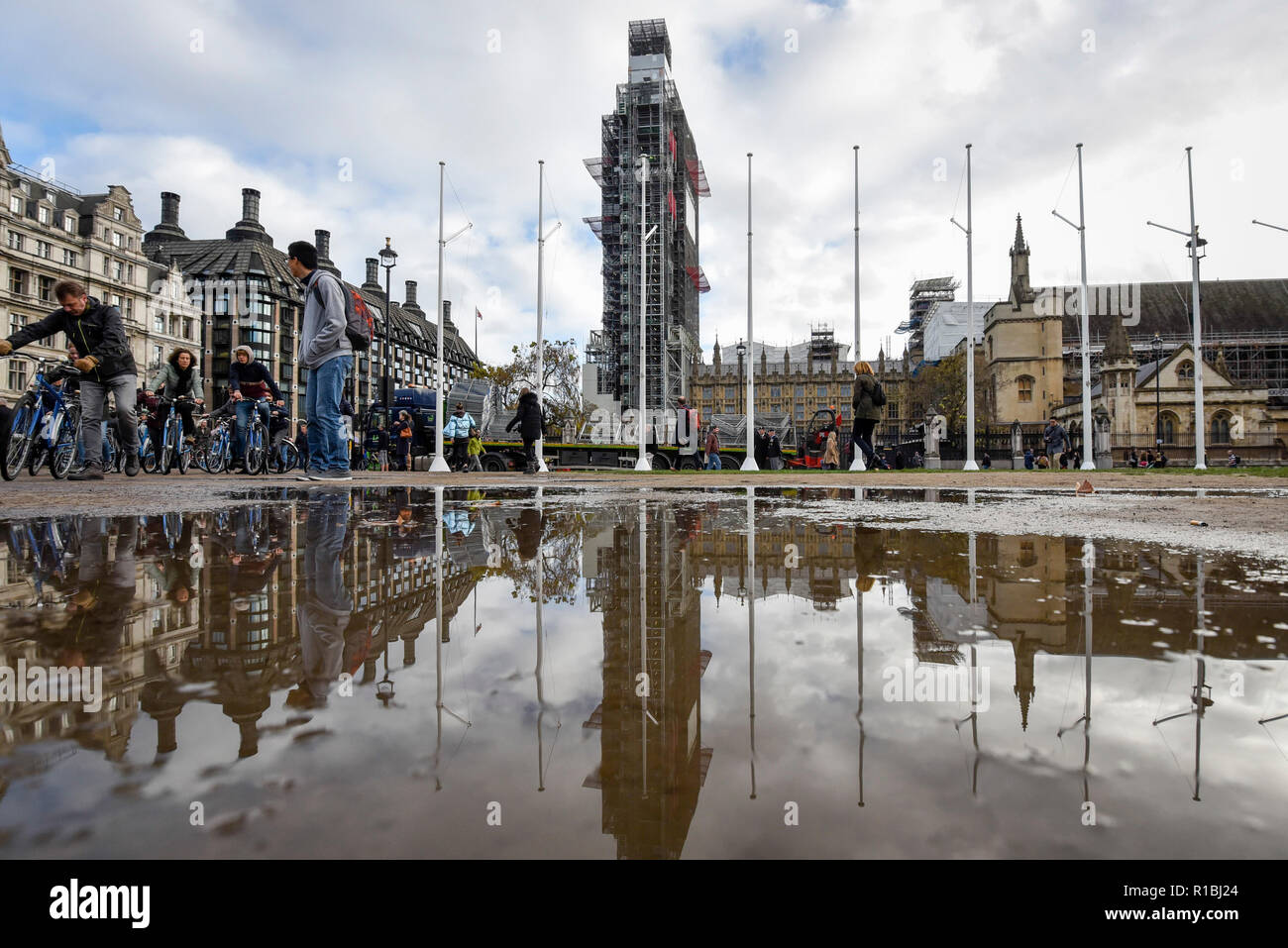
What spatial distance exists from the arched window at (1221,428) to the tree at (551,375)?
4692 cm

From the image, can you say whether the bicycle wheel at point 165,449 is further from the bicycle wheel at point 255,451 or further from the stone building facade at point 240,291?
the stone building facade at point 240,291

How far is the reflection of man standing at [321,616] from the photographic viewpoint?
1270 millimetres

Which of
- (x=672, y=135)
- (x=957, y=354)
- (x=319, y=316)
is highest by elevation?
(x=672, y=135)

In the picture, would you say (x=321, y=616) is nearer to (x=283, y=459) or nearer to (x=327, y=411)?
(x=327, y=411)

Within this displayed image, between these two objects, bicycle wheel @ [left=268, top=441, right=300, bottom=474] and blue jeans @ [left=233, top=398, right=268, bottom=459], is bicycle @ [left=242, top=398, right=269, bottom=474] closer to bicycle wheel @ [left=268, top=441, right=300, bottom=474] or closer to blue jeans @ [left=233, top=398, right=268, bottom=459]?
blue jeans @ [left=233, top=398, right=268, bottom=459]

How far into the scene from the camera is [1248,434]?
49.2m

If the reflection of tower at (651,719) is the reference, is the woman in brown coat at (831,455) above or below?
above

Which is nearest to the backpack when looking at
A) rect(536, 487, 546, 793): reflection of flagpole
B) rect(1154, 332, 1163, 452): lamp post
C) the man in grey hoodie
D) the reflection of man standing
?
the man in grey hoodie

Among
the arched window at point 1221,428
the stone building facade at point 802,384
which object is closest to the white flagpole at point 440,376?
the arched window at point 1221,428

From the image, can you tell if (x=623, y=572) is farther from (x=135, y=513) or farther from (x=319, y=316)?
(x=319, y=316)

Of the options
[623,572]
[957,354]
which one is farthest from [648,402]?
[623,572]

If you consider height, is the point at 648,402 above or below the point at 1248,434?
above

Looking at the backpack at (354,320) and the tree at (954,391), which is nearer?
the backpack at (354,320)
